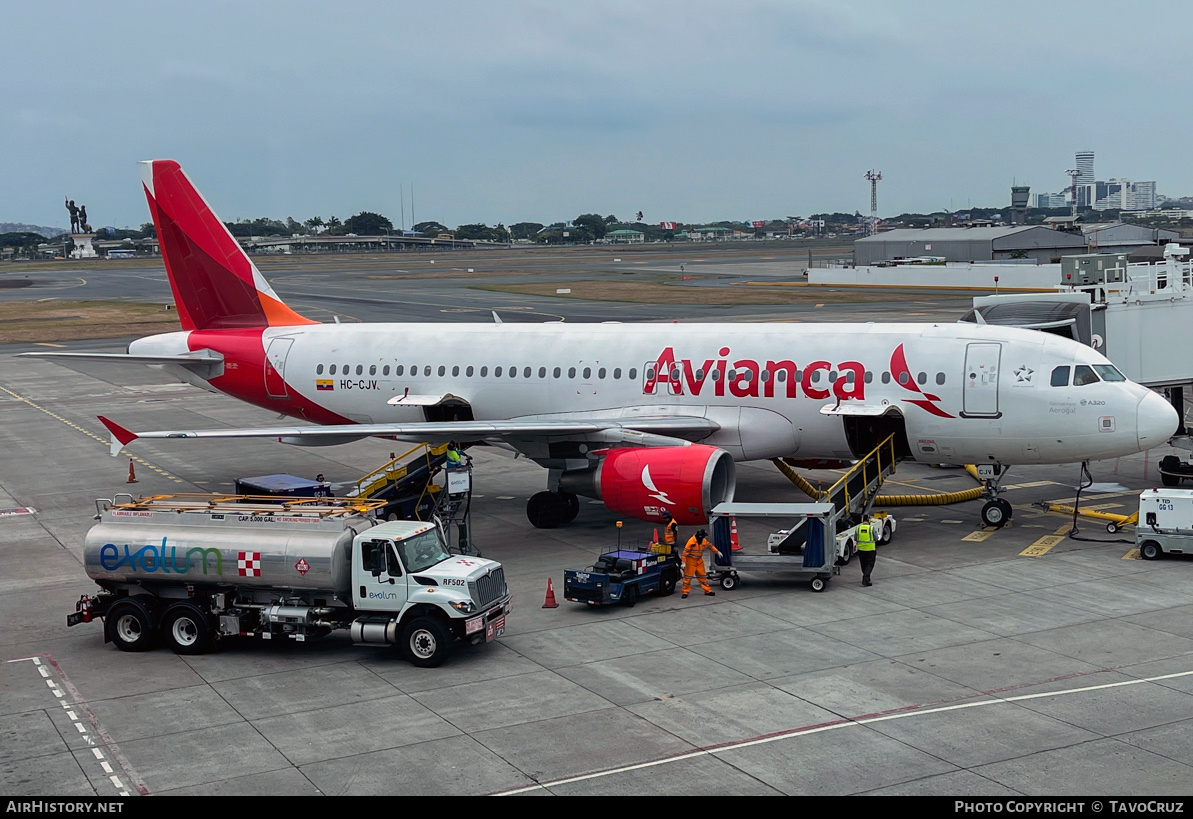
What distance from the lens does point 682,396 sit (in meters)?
33.3

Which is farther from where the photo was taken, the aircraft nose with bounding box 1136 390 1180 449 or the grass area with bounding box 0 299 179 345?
the grass area with bounding box 0 299 179 345

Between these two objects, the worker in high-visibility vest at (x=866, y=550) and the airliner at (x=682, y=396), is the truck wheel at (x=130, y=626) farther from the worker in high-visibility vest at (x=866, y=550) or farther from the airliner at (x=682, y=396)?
the worker in high-visibility vest at (x=866, y=550)

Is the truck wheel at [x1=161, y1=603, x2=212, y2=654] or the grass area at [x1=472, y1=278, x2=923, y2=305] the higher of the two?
the grass area at [x1=472, y1=278, x2=923, y2=305]

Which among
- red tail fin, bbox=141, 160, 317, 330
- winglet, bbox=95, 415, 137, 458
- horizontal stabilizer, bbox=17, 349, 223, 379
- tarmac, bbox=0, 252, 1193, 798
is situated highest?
red tail fin, bbox=141, 160, 317, 330

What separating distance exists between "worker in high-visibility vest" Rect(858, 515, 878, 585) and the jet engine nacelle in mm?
3514

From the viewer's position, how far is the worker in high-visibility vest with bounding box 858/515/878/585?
1037 inches

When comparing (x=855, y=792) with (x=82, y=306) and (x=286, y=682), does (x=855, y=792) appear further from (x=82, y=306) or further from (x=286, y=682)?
(x=82, y=306)

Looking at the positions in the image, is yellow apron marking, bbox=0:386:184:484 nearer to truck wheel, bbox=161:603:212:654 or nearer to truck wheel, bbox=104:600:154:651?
truck wheel, bbox=104:600:154:651

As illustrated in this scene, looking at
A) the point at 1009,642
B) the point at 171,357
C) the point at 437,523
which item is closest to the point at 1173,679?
the point at 1009,642

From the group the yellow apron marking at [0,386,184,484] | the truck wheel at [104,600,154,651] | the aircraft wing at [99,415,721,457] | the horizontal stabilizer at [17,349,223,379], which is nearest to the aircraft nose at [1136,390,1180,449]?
the aircraft wing at [99,415,721,457]

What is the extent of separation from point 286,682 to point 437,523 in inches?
174

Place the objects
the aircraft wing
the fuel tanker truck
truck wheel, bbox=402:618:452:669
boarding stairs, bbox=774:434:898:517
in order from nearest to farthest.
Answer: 1. truck wheel, bbox=402:618:452:669
2. the fuel tanker truck
3. boarding stairs, bbox=774:434:898:517
4. the aircraft wing

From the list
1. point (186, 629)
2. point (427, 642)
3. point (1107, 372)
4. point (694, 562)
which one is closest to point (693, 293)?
point (1107, 372)

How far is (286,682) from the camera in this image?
69.4ft
